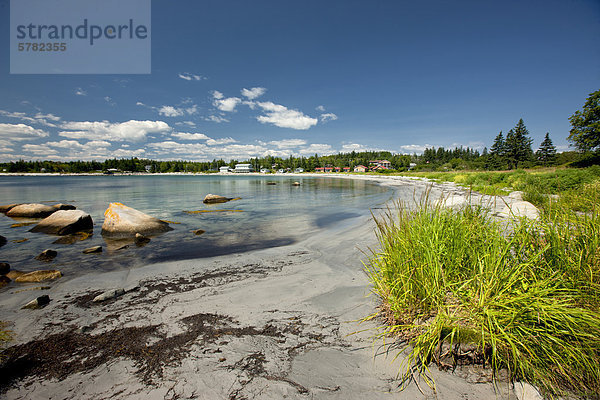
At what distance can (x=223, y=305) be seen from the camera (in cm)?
469

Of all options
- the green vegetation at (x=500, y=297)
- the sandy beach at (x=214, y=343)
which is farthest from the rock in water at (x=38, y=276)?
the green vegetation at (x=500, y=297)

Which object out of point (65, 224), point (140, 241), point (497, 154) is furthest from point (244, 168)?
point (140, 241)

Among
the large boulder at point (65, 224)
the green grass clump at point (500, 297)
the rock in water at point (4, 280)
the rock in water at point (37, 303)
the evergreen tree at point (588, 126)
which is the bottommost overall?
the rock in water at point (4, 280)

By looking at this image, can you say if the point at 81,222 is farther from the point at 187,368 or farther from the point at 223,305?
the point at 187,368

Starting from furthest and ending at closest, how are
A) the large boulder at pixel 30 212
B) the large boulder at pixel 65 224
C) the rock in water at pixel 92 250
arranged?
the large boulder at pixel 30 212 → the large boulder at pixel 65 224 → the rock in water at pixel 92 250

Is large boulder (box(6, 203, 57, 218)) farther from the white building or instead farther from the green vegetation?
the white building

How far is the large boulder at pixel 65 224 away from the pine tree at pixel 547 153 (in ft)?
364

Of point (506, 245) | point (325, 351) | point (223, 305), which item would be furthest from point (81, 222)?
point (506, 245)

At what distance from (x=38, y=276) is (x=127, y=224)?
16.4 ft

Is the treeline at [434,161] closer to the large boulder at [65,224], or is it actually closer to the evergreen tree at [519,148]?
the evergreen tree at [519,148]

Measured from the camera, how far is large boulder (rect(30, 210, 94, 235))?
11.4 metres

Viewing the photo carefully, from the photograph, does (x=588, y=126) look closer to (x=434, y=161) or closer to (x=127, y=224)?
(x=127, y=224)

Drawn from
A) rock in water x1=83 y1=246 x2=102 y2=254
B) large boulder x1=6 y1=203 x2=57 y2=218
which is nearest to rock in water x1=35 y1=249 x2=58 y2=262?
rock in water x1=83 y1=246 x2=102 y2=254

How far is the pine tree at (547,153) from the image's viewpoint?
7525 cm
